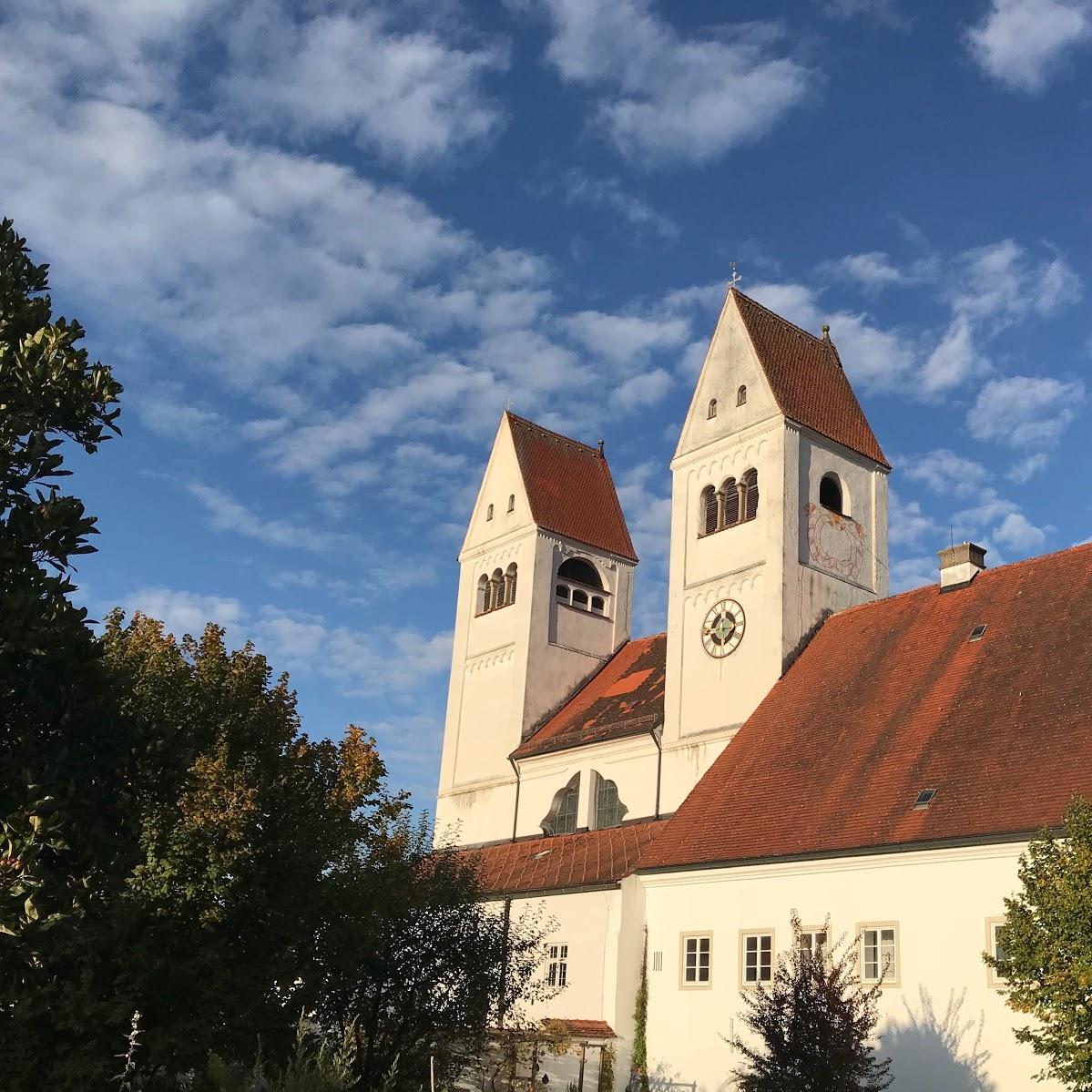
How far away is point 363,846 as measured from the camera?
2283 cm

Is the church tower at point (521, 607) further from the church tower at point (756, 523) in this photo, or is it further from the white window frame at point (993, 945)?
the white window frame at point (993, 945)

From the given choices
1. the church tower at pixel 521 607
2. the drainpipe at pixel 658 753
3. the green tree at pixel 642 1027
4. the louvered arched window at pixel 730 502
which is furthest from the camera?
the church tower at pixel 521 607

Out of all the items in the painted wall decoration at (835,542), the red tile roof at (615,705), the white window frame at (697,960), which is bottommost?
the white window frame at (697,960)

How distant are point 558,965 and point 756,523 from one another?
12918mm

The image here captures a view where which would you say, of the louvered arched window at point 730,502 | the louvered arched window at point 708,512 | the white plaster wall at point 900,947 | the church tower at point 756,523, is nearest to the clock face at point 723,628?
the church tower at point 756,523

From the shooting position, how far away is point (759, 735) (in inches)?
1232

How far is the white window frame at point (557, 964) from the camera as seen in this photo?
1207 inches

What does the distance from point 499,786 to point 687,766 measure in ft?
31.4

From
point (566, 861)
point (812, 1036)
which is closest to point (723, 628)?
point (566, 861)

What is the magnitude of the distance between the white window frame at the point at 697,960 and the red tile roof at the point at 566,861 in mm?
2540

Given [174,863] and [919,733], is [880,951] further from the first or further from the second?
[174,863]

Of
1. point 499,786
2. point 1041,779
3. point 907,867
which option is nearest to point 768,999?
point 907,867

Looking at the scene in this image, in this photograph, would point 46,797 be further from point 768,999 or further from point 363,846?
point 768,999

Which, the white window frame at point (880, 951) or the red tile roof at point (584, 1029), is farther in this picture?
the red tile roof at point (584, 1029)
